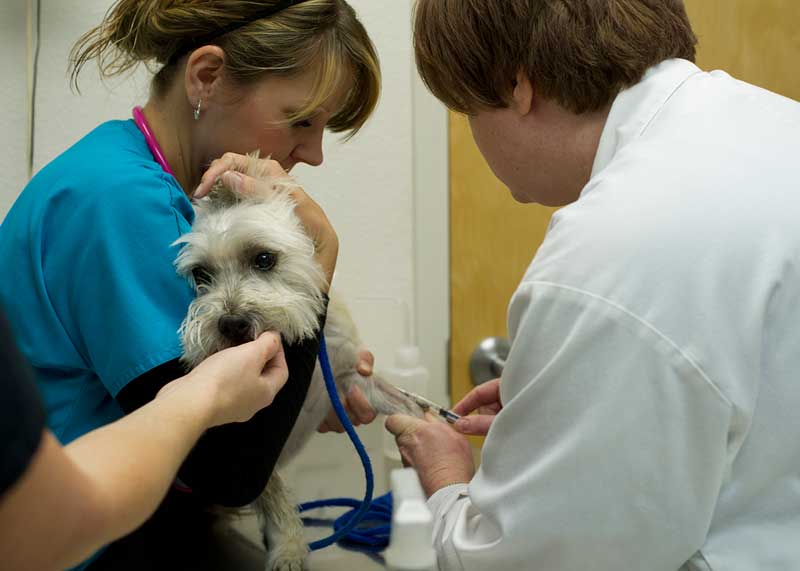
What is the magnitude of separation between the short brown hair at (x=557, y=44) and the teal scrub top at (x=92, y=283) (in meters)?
0.36

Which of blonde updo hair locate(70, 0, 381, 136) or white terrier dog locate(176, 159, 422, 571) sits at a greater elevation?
blonde updo hair locate(70, 0, 381, 136)

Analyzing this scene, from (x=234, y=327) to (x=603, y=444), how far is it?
44cm

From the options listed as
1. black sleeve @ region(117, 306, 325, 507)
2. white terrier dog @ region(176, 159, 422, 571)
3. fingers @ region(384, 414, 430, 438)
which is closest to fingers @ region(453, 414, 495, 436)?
fingers @ region(384, 414, 430, 438)

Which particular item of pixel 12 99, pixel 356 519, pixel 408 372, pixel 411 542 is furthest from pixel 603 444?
pixel 12 99

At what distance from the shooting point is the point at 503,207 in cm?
187

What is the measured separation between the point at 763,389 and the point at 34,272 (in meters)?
0.71

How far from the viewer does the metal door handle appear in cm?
190

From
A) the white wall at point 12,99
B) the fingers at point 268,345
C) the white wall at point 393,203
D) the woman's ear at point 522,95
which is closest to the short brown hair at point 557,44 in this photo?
the woman's ear at point 522,95

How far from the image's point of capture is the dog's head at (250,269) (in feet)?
3.00

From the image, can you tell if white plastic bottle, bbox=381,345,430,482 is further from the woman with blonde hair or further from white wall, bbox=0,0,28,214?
white wall, bbox=0,0,28,214

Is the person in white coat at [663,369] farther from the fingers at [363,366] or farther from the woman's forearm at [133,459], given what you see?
the fingers at [363,366]

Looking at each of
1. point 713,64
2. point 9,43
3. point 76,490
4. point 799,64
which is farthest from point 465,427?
point 799,64

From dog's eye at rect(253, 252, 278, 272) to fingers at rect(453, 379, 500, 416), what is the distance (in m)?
0.38

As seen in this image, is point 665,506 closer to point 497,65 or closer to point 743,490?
point 743,490
